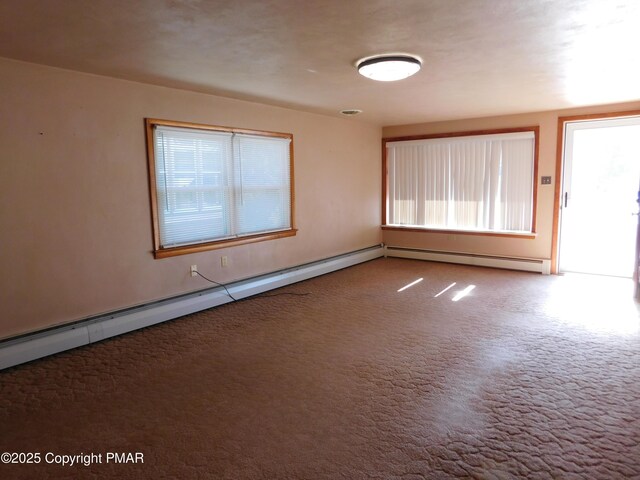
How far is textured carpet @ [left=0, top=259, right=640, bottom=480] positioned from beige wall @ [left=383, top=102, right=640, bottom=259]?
1717 millimetres

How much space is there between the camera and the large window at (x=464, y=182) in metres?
5.98

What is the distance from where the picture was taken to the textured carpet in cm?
204

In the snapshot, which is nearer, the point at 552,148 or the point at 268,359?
the point at 268,359

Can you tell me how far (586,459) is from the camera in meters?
2.03

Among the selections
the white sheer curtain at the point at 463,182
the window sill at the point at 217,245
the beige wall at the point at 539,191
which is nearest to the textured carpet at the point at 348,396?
the window sill at the point at 217,245

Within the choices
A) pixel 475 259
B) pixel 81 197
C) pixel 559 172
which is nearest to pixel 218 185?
pixel 81 197

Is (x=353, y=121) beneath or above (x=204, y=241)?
above

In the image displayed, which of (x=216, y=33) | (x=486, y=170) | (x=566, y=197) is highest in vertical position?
(x=216, y=33)

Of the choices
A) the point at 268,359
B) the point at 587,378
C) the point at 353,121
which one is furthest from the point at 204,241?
the point at 587,378

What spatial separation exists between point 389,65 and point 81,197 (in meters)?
2.72

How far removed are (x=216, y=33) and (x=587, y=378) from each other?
10.9 feet

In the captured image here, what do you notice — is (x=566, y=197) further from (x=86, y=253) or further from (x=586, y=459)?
(x=86, y=253)

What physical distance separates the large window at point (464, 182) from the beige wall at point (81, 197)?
3024mm

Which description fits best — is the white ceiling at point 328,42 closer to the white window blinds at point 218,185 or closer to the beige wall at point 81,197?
the beige wall at point 81,197
